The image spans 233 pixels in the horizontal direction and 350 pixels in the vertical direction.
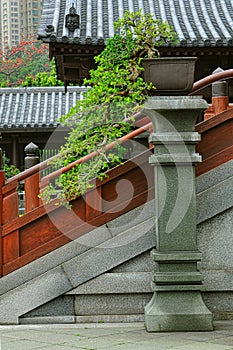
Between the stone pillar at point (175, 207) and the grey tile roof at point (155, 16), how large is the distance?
169 inches

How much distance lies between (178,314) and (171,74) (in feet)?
8.01

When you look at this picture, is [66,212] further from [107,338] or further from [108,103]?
[107,338]

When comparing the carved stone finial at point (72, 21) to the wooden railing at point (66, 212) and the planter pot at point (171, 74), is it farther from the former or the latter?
the planter pot at point (171, 74)

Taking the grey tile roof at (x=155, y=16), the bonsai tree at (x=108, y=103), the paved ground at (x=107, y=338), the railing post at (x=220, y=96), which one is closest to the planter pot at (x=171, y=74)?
the bonsai tree at (x=108, y=103)

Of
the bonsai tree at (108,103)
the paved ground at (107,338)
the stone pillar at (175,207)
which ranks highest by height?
the bonsai tree at (108,103)

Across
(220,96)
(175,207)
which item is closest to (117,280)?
(175,207)

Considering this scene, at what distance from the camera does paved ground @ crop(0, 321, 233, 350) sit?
585 cm

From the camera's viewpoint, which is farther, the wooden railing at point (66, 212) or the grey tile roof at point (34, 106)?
the grey tile roof at point (34, 106)

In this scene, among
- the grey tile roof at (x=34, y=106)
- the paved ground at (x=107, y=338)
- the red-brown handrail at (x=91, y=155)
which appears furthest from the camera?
the grey tile roof at (x=34, y=106)

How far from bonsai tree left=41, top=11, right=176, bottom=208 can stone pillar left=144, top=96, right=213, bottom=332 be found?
0.58 metres

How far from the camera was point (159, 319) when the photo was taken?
661 cm

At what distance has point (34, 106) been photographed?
27.6 metres

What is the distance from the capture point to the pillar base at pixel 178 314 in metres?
6.59

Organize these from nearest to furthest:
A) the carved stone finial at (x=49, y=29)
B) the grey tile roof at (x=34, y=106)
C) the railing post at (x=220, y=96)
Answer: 1. the railing post at (x=220, y=96)
2. the carved stone finial at (x=49, y=29)
3. the grey tile roof at (x=34, y=106)
